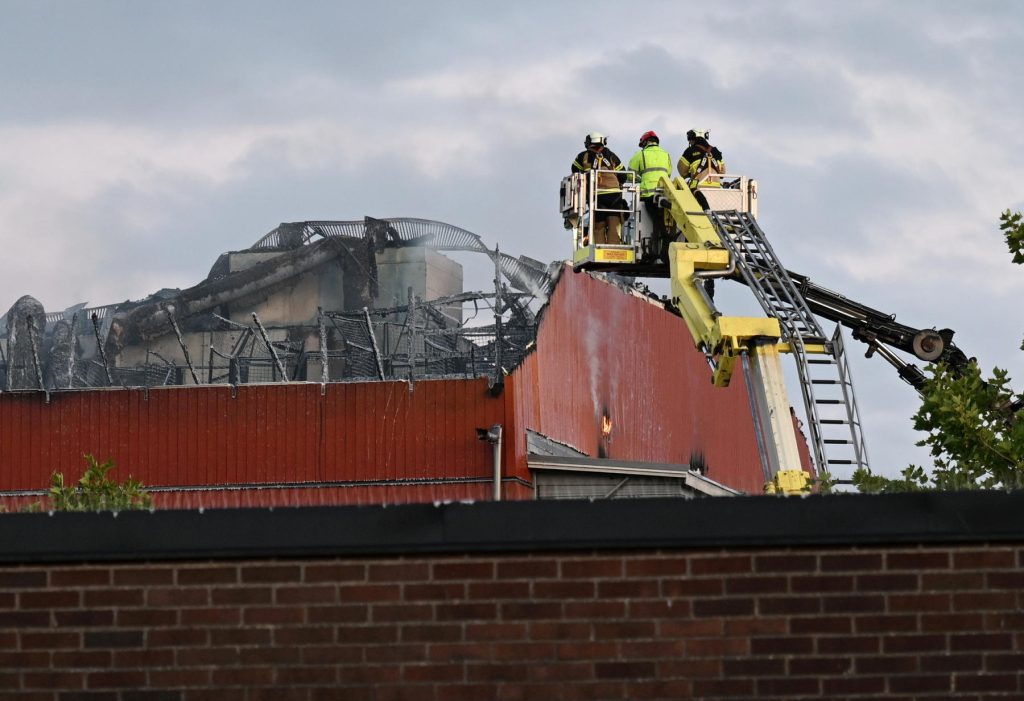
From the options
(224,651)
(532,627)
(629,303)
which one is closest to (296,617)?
(224,651)

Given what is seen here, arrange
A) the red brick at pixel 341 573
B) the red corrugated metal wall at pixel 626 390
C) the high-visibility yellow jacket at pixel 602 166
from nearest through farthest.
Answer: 1. the red brick at pixel 341 573
2. the high-visibility yellow jacket at pixel 602 166
3. the red corrugated metal wall at pixel 626 390

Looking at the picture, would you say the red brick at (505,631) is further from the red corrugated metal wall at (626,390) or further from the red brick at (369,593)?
the red corrugated metal wall at (626,390)

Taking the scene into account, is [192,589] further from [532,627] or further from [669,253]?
[669,253]

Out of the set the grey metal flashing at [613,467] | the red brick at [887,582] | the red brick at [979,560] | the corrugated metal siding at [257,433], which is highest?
the corrugated metal siding at [257,433]

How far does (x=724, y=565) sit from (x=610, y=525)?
485mm

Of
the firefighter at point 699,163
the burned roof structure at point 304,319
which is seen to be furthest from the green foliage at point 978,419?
the burned roof structure at point 304,319

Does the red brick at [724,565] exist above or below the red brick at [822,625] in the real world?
above

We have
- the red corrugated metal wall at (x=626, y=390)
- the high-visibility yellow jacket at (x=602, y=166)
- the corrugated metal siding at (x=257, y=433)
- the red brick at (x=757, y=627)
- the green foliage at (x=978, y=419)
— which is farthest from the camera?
the red corrugated metal wall at (x=626, y=390)

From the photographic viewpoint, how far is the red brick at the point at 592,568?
22.0ft

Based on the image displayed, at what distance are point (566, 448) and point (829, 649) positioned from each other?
26809 millimetres

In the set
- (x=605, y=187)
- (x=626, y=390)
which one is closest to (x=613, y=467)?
(x=605, y=187)

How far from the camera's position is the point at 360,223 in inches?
1452

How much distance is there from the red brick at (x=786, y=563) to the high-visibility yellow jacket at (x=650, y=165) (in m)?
19.3

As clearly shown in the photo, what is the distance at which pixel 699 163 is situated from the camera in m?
25.9
